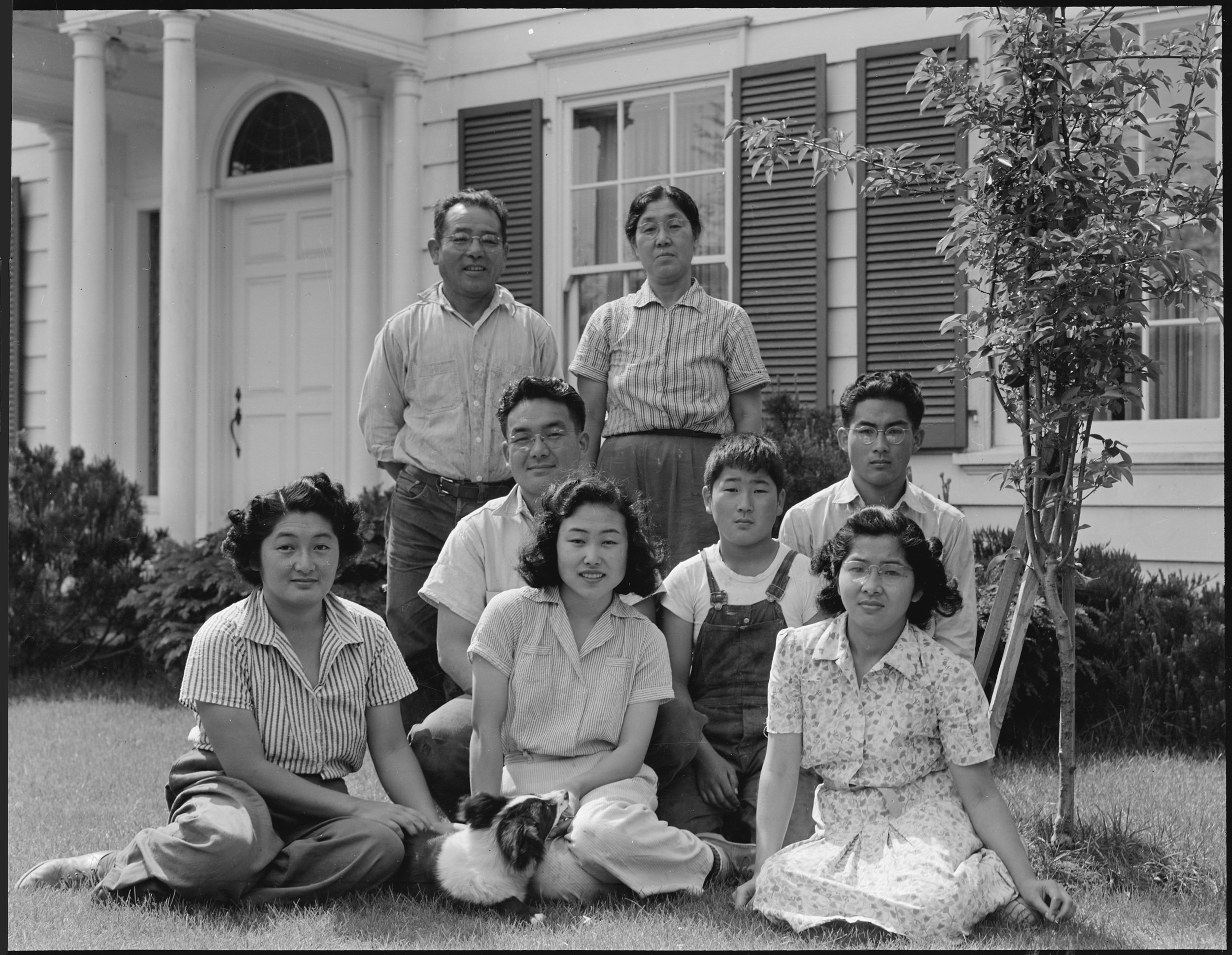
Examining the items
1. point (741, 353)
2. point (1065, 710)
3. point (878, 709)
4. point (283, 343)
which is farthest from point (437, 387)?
point (283, 343)

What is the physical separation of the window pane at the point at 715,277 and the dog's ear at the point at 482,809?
4231 mm

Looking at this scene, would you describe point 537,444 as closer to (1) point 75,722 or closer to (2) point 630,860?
(2) point 630,860

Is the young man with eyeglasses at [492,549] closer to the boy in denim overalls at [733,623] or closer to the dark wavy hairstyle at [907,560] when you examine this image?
the boy in denim overalls at [733,623]

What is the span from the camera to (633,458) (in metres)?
4.34

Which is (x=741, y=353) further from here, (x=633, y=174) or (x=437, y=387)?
(x=633, y=174)

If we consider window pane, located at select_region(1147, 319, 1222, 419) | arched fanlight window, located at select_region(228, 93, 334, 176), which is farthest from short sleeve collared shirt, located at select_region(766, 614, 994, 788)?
arched fanlight window, located at select_region(228, 93, 334, 176)

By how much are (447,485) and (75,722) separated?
8.12 ft

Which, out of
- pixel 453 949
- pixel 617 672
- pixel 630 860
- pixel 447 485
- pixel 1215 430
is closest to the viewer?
pixel 453 949

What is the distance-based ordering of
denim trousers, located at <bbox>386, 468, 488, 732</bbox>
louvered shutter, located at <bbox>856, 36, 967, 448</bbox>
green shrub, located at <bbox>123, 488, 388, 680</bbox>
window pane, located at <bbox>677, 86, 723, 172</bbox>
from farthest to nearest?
1. window pane, located at <bbox>677, 86, 723, 172</bbox>
2. louvered shutter, located at <bbox>856, 36, 967, 448</bbox>
3. green shrub, located at <bbox>123, 488, 388, 680</bbox>
4. denim trousers, located at <bbox>386, 468, 488, 732</bbox>

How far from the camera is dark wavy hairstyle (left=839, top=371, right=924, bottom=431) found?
146 inches

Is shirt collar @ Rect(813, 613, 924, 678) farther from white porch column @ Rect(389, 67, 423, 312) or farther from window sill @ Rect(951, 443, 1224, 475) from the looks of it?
white porch column @ Rect(389, 67, 423, 312)

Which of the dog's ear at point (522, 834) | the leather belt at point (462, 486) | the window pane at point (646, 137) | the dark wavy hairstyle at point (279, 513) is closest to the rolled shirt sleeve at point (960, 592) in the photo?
the dog's ear at point (522, 834)

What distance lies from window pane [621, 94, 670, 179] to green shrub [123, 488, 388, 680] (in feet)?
7.11

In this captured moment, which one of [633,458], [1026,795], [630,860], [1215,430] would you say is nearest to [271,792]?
[630,860]
